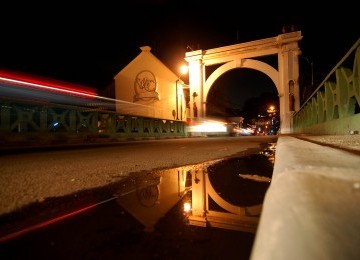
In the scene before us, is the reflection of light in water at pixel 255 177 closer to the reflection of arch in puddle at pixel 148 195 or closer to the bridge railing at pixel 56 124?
the reflection of arch in puddle at pixel 148 195

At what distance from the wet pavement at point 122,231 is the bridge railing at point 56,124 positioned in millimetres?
5635

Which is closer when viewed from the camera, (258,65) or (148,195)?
(148,195)

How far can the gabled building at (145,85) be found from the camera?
933 inches

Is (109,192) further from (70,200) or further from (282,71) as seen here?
(282,71)

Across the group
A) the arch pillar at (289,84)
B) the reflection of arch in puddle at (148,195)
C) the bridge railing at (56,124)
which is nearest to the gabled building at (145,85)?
the arch pillar at (289,84)

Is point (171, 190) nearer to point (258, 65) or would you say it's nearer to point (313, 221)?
point (313, 221)

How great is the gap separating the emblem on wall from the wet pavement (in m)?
22.6

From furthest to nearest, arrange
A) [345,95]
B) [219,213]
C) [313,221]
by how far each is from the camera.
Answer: [345,95]
[219,213]
[313,221]

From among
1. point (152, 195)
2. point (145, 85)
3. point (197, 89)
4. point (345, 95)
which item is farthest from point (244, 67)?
point (152, 195)

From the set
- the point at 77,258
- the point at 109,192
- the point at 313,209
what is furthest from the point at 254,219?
the point at 109,192

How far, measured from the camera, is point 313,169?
71cm

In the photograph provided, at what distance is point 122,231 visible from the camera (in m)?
0.87

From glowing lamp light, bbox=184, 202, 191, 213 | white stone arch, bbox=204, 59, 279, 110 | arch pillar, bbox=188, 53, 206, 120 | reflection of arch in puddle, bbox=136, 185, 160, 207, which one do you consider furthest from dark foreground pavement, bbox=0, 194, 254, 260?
arch pillar, bbox=188, 53, 206, 120

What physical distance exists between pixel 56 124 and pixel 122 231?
7057 millimetres
